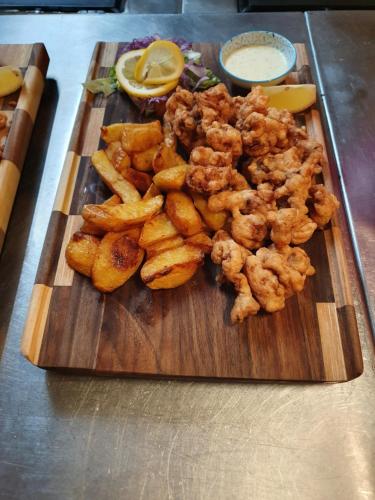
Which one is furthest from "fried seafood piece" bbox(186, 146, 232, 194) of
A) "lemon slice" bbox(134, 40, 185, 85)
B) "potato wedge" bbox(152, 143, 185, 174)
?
"lemon slice" bbox(134, 40, 185, 85)

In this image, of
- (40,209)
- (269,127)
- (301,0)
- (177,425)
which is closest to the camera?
(177,425)

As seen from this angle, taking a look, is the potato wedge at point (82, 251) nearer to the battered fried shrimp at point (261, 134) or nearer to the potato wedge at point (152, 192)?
the potato wedge at point (152, 192)

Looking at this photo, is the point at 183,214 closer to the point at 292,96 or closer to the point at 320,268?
the point at 320,268

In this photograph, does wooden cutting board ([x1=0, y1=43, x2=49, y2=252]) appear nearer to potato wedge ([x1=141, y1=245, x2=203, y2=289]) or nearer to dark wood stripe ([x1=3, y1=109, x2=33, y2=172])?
dark wood stripe ([x1=3, y1=109, x2=33, y2=172])

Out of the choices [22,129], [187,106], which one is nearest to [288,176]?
[187,106]

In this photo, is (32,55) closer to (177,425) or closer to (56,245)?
(56,245)

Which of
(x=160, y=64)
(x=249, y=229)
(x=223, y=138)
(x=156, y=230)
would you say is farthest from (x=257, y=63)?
(x=156, y=230)

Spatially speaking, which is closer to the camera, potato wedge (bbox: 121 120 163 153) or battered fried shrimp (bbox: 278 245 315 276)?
battered fried shrimp (bbox: 278 245 315 276)
